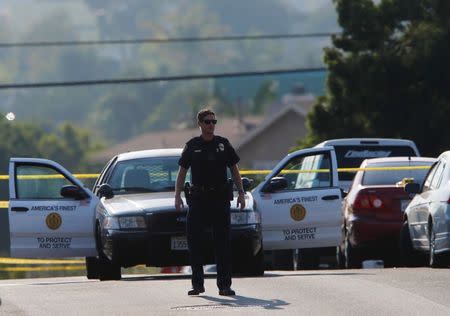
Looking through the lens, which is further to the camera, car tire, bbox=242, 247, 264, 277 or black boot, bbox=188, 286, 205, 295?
car tire, bbox=242, 247, 264, 277

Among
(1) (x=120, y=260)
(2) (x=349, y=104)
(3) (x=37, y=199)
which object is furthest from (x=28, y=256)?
(2) (x=349, y=104)

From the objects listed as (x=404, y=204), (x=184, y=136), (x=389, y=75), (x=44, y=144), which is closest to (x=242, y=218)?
(x=404, y=204)

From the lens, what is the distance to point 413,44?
39.8 metres

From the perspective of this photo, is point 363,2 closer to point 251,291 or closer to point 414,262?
point 414,262

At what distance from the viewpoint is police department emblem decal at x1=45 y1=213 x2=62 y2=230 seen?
2092 centimetres

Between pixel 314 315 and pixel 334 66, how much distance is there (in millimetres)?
26633

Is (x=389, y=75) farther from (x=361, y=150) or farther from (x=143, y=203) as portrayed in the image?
(x=143, y=203)

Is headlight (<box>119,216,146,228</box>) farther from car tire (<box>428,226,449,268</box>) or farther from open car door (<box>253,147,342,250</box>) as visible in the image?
car tire (<box>428,226,449,268</box>)

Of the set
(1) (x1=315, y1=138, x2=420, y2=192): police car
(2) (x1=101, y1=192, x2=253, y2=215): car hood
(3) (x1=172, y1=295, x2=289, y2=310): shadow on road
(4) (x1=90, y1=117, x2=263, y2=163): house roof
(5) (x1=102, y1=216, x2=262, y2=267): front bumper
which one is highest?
(4) (x1=90, y1=117, x2=263, y2=163): house roof

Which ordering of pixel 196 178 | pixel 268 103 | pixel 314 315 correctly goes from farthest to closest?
pixel 268 103
pixel 196 178
pixel 314 315

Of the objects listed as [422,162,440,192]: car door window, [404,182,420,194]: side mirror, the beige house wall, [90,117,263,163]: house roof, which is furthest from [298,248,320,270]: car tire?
[90,117,263,163]: house roof

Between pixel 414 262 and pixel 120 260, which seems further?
pixel 414 262

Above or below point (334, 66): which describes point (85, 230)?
below

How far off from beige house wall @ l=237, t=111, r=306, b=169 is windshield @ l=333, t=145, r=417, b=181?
51.3 metres
